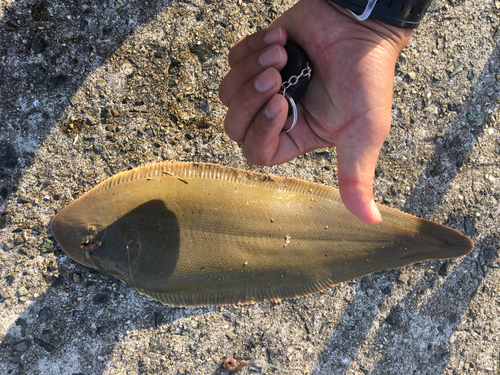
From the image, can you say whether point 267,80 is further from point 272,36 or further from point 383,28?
point 383,28

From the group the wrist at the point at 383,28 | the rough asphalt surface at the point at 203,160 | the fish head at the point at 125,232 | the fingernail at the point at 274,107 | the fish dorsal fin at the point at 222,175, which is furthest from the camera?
the rough asphalt surface at the point at 203,160

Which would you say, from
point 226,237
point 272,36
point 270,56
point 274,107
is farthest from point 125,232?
point 272,36

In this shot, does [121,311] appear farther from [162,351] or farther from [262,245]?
[262,245]

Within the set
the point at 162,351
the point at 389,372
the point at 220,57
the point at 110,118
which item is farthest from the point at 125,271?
the point at 389,372

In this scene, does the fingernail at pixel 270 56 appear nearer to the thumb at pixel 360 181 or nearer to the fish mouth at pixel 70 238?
the thumb at pixel 360 181

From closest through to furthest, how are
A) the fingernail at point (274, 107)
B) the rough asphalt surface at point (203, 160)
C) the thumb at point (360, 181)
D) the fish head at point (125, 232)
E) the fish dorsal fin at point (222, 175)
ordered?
the thumb at point (360, 181) → the fingernail at point (274, 107) → the fish head at point (125, 232) → the fish dorsal fin at point (222, 175) → the rough asphalt surface at point (203, 160)

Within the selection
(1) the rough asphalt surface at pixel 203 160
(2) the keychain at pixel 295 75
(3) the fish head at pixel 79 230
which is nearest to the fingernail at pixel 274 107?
(2) the keychain at pixel 295 75
